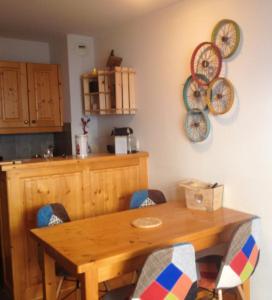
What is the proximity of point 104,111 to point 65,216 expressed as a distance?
1290mm

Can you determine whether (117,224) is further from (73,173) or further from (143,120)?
(143,120)

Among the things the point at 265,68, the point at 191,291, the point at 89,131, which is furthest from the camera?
the point at 89,131

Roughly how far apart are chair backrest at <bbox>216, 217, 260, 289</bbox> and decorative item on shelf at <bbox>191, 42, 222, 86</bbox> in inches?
45.2

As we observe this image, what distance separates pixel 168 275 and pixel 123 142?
1866 mm

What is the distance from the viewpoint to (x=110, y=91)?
3.51 metres

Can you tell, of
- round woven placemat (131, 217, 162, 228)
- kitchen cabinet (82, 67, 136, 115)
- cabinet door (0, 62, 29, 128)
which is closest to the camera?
round woven placemat (131, 217, 162, 228)

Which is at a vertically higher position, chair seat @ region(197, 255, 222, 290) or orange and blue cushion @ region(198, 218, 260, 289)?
orange and blue cushion @ region(198, 218, 260, 289)

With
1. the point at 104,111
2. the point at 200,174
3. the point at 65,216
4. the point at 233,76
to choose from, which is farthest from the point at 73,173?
the point at 233,76

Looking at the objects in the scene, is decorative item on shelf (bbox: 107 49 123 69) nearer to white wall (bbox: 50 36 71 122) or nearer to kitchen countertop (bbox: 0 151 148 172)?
white wall (bbox: 50 36 71 122)

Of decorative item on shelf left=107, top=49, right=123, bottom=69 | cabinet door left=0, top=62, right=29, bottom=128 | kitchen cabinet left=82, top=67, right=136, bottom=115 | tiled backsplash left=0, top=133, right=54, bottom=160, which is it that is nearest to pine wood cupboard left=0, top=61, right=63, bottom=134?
cabinet door left=0, top=62, right=29, bottom=128

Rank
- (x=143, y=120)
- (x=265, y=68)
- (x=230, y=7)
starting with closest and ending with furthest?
(x=265, y=68) → (x=230, y=7) → (x=143, y=120)

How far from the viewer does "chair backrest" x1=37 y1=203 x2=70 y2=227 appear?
2.47 metres

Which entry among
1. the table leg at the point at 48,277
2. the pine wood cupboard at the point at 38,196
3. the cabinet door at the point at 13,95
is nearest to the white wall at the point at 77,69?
the cabinet door at the point at 13,95

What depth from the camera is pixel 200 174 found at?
112 inches
